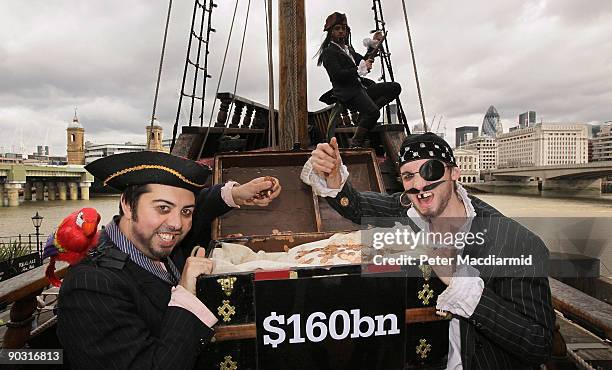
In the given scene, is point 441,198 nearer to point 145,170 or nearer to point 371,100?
point 145,170

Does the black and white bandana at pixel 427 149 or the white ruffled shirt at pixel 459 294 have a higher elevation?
the black and white bandana at pixel 427 149

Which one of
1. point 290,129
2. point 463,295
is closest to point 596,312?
point 463,295

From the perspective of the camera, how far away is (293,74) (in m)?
4.93

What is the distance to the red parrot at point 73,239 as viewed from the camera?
151 centimetres

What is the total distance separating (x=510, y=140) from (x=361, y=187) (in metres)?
103

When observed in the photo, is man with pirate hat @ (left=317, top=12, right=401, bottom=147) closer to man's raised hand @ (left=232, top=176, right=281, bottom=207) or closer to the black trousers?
the black trousers

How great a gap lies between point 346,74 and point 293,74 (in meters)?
0.80

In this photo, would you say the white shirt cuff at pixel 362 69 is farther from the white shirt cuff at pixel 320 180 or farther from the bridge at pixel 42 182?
the bridge at pixel 42 182

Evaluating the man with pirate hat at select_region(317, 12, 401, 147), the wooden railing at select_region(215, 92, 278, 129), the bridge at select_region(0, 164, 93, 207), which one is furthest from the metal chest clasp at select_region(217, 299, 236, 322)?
the bridge at select_region(0, 164, 93, 207)

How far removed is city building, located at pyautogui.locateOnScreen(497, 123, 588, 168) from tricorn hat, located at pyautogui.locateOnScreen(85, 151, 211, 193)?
314ft

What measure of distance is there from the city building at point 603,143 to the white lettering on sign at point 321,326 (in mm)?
131270

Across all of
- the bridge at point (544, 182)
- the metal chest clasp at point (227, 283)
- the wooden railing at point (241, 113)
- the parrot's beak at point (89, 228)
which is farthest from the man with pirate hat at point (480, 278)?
the bridge at point (544, 182)

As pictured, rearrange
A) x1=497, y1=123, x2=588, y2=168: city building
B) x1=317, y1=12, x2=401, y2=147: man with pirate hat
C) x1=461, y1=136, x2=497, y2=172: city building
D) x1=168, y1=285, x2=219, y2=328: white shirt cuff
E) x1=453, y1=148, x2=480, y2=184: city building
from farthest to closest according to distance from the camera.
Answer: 1. x1=461, y1=136, x2=497, y2=172: city building
2. x1=497, y1=123, x2=588, y2=168: city building
3. x1=453, y1=148, x2=480, y2=184: city building
4. x1=317, y1=12, x2=401, y2=147: man with pirate hat
5. x1=168, y1=285, x2=219, y2=328: white shirt cuff

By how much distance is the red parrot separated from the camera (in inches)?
59.6
